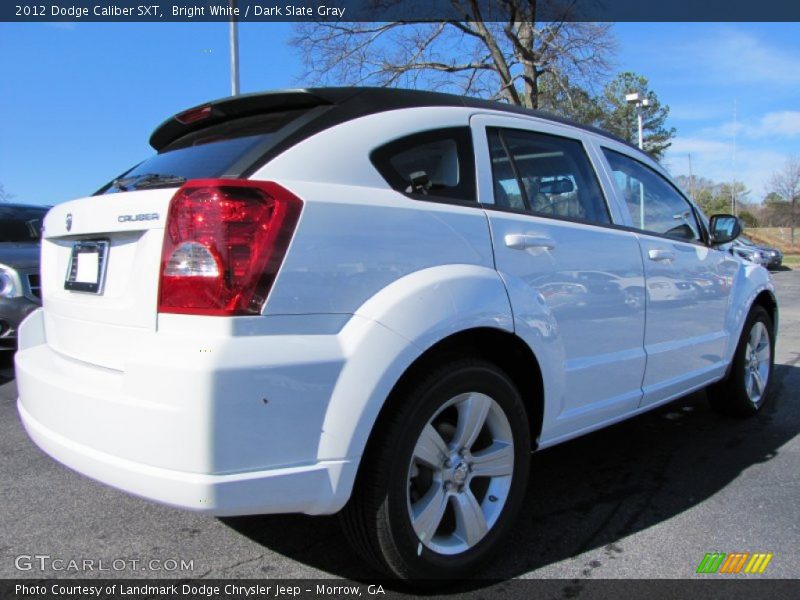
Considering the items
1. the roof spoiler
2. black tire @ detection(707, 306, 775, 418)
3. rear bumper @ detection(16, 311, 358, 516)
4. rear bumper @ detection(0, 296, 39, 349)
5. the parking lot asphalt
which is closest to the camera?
rear bumper @ detection(16, 311, 358, 516)

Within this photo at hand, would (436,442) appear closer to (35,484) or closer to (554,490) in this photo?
(554,490)

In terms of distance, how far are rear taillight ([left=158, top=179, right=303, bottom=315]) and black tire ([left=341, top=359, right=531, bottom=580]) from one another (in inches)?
25.2

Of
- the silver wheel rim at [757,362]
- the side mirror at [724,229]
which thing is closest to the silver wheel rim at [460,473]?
the side mirror at [724,229]

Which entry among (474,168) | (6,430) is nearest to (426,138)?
(474,168)

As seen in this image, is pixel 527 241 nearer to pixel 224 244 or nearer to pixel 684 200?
pixel 224 244

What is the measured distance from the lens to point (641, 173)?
3.86m

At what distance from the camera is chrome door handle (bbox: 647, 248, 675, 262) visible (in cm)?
339

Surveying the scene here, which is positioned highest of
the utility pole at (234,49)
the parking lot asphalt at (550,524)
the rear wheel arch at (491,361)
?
the utility pole at (234,49)

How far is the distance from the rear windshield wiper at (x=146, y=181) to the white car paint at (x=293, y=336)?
0.09m

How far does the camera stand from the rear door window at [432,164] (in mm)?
2344

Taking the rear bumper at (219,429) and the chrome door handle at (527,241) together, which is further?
the chrome door handle at (527,241)

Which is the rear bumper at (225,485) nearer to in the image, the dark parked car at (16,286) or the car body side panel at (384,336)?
the car body side panel at (384,336)

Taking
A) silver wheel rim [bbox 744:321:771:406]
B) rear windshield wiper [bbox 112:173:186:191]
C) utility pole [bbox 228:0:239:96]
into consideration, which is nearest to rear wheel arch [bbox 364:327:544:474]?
rear windshield wiper [bbox 112:173:186:191]

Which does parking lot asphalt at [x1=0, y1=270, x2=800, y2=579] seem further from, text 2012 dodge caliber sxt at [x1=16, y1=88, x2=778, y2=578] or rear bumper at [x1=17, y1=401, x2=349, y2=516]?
rear bumper at [x1=17, y1=401, x2=349, y2=516]
